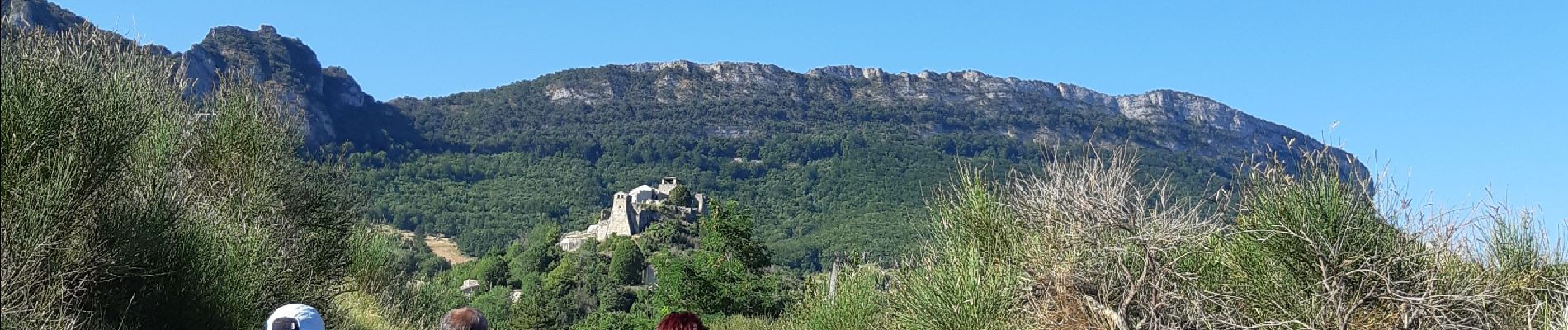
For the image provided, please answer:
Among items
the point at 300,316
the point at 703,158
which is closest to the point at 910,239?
the point at 300,316

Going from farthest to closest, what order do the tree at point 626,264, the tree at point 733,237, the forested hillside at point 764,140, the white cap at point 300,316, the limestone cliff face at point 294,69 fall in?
the forested hillside at point 764,140 < the limestone cliff face at point 294,69 < the tree at point 626,264 < the tree at point 733,237 < the white cap at point 300,316

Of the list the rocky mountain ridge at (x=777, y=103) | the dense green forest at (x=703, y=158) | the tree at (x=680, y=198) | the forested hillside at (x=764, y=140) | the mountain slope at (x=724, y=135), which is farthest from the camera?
the rocky mountain ridge at (x=777, y=103)

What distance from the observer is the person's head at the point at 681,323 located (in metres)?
5.05

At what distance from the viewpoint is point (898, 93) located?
154m

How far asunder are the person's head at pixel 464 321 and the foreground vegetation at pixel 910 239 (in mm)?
2461

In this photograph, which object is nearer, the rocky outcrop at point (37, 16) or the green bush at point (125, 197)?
the green bush at point (125, 197)

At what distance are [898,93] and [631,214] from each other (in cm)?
7859

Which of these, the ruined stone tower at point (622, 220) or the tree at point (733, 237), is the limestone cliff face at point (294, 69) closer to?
the ruined stone tower at point (622, 220)

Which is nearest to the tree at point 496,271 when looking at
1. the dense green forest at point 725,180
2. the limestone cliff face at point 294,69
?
the dense green forest at point 725,180

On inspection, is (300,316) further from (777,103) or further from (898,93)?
(898,93)

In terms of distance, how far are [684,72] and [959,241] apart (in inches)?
5588

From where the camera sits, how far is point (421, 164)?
107625 mm

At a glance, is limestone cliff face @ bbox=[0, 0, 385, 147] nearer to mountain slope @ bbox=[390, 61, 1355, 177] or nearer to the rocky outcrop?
mountain slope @ bbox=[390, 61, 1355, 177]

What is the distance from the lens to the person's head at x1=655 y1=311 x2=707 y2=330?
505 centimetres
